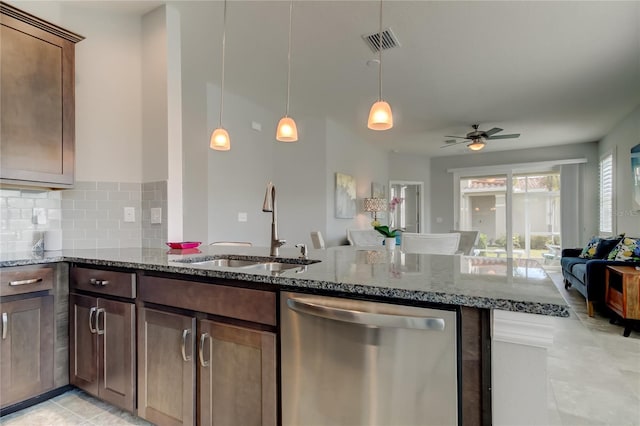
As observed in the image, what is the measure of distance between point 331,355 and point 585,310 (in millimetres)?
4255

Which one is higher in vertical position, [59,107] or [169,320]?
[59,107]

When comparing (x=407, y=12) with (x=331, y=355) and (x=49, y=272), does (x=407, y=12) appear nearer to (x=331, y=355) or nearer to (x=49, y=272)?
(x=331, y=355)

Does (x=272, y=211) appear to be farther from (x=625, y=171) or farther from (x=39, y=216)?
(x=625, y=171)

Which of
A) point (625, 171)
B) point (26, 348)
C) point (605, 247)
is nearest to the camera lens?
point (26, 348)

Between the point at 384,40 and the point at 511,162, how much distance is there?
234 inches

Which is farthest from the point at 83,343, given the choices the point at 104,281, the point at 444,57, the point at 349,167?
the point at 349,167

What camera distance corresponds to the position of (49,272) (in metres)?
1.92

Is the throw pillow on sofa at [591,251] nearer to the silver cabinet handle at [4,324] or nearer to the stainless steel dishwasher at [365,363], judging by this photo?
the stainless steel dishwasher at [365,363]

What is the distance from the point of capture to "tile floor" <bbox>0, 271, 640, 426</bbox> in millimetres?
1777

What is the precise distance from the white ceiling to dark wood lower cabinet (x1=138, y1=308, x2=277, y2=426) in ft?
7.92

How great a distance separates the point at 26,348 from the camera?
71.5 inches

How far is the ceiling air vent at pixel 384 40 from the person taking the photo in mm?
2891

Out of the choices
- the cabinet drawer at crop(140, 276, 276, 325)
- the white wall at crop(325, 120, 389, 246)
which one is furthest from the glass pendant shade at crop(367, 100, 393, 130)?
the white wall at crop(325, 120, 389, 246)

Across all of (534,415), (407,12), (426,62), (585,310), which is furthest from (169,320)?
(585,310)
